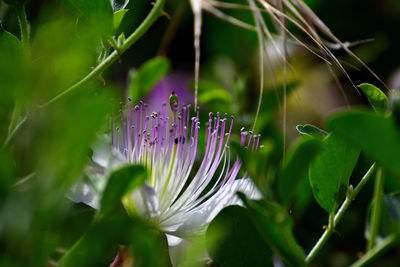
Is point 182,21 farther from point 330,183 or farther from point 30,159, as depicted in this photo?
point 30,159

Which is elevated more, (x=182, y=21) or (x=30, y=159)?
(x=182, y=21)

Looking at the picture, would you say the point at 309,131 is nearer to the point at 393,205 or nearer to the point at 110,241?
the point at 393,205

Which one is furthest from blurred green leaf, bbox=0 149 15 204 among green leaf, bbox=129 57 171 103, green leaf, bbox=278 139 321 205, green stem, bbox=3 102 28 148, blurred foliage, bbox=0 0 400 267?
green leaf, bbox=129 57 171 103

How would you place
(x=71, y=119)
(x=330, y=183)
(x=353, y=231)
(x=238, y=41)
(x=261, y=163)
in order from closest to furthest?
1. (x=71, y=119)
2. (x=261, y=163)
3. (x=330, y=183)
4. (x=353, y=231)
5. (x=238, y=41)

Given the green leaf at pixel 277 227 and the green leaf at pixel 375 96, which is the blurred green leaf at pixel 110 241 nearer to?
the green leaf at pixel 277 227

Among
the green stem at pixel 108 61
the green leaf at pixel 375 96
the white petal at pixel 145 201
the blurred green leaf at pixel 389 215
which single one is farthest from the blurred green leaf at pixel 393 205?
the green stem at pixel 108 61

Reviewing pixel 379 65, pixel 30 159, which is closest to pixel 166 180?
pixel 30 159

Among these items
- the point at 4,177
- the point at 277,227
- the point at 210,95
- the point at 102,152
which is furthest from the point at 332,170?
the point at 210,95

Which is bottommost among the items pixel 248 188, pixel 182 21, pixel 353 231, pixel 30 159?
pixel 353 231
